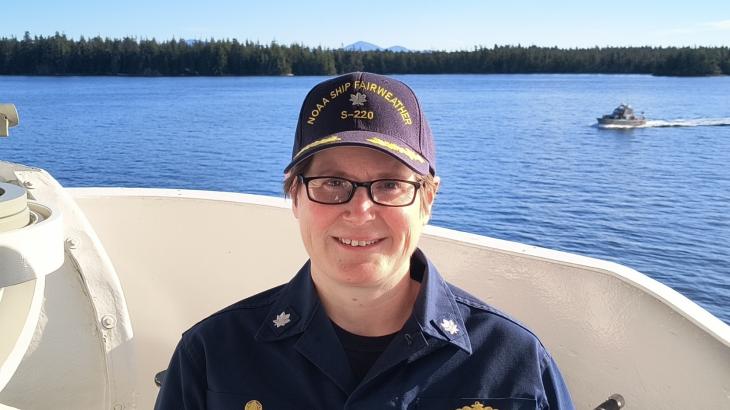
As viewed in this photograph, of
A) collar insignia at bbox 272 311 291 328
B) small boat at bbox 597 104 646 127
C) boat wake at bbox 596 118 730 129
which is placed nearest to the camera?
collar insignia at bbox 272 311 291 328

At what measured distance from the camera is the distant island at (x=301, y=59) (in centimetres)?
7769

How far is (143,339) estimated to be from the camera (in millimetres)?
2781

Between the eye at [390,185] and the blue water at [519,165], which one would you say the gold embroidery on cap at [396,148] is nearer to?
the eye at [390,185]

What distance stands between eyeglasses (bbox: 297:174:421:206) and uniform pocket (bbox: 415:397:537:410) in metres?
0.37

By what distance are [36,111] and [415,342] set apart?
38.4 meters

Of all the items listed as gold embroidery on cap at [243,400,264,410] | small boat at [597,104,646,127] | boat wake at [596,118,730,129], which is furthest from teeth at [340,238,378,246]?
small boat at [597,104,646,127]

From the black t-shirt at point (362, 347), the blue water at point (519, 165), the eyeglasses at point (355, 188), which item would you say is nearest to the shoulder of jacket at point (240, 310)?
the black t-shirt at point (362, 347)

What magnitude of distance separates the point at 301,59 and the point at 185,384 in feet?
283

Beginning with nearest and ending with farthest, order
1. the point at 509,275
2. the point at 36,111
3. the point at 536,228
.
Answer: the point at 509,275, the point at 536,228, the point at 36,111

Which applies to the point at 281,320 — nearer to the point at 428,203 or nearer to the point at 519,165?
the point at 428,203

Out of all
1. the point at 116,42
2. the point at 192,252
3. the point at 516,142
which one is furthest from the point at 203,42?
the point at 192,252

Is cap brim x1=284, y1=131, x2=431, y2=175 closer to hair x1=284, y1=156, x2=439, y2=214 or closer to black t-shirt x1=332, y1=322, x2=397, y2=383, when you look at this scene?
hair x1=284, y1=156, x2=439, y2=214

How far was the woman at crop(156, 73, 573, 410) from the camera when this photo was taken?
1272 mm

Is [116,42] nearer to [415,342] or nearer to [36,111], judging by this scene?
[36,111]
